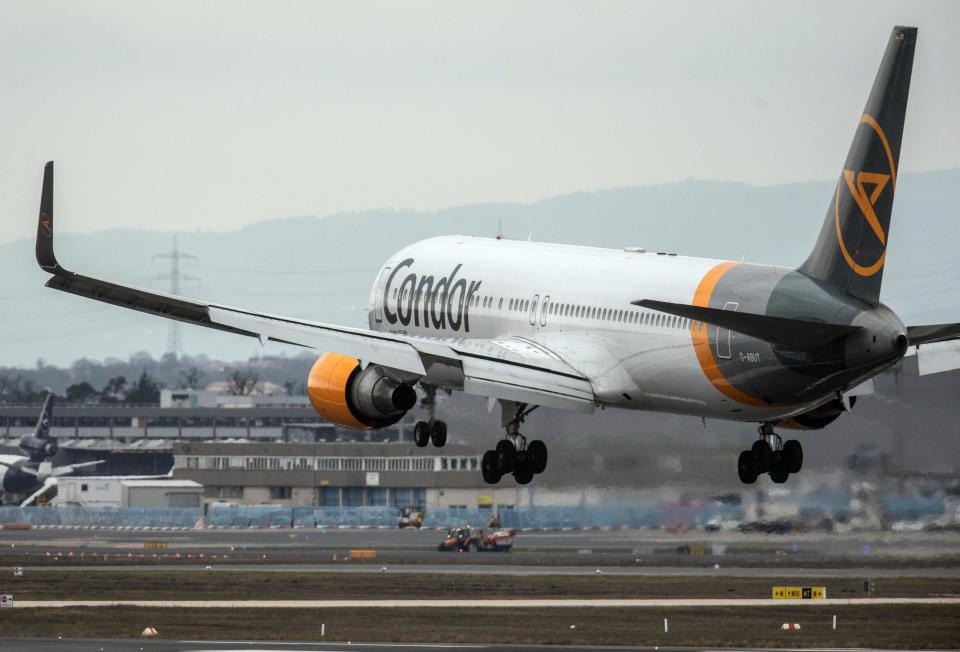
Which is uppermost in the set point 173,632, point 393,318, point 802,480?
point 393,318

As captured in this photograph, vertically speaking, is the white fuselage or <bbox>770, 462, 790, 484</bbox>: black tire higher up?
the white fuselage

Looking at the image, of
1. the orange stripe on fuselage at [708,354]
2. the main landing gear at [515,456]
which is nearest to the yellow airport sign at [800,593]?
the main landing gear at [515,456]

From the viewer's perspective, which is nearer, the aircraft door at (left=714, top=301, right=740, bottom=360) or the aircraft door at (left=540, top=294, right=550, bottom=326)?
the aircraft door at (left=714, top=301, right=740, bottom=360)

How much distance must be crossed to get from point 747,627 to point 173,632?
82.2 feet

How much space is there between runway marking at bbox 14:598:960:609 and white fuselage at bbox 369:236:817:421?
109 ft

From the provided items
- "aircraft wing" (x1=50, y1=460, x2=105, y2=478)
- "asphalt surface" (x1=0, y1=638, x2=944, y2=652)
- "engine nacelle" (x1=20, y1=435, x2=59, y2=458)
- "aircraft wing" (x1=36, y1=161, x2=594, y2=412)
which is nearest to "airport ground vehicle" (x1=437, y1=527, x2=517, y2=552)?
"asphalt surface" (x1=0, y1=638, x2=944, y2=652)

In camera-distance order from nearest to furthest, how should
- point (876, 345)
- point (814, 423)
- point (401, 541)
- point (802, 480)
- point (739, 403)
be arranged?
point (876, 345), point (739, 403), point (814, 423), point (802, 480), point (401, 541)

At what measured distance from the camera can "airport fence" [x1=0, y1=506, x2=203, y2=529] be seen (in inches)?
5846

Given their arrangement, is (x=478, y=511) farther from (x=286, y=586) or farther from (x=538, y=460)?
(x=538, y=460)

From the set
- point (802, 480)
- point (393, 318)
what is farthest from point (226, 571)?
point (393, 318)

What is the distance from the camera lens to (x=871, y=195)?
46.3 meters

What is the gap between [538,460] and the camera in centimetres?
5509

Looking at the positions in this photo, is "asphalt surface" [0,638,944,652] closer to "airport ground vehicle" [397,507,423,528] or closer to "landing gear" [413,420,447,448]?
"landing gear" [413,420,447,448]

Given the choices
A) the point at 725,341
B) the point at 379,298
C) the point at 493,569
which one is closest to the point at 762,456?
the point at 725,341
